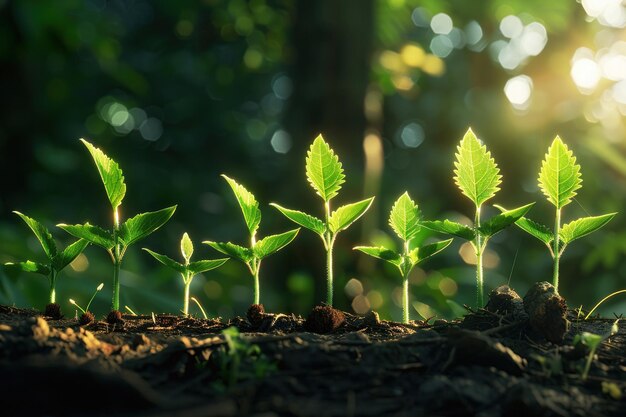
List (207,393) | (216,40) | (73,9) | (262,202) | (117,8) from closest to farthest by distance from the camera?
1. (207,393)
2. (73,9)
3. (262,202)
4. (216,40)
5. (117,8)

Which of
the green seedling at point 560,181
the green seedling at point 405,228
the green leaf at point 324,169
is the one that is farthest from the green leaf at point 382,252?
the green seedling at point 560,181

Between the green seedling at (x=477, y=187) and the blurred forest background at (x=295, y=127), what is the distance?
10 centimetres

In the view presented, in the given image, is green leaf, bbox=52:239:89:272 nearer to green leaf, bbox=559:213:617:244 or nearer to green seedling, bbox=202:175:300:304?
green seedling, bbox=202:175:300:304

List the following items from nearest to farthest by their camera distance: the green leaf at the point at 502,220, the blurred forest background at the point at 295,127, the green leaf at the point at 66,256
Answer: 1. the green leaf at the point at 502,220
2. the green leaf at the point at 66,256
3. the blurred forest background at the point at 295,127

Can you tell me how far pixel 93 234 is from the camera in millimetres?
1190

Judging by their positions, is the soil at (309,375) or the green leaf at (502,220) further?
the green leaf at (502,220)

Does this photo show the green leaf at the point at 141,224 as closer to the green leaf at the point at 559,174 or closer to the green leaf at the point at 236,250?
the green leaf at the point at 236,250

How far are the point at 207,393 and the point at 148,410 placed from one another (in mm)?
132

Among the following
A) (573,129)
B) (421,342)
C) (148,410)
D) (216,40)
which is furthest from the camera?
(216,40)

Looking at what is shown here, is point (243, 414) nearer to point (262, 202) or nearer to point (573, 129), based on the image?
point (262, 202)

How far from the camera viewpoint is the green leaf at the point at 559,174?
1.14 m

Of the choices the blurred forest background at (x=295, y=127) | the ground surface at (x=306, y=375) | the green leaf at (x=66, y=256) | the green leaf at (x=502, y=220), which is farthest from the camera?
the blurred forest background at (x=295, y=127)

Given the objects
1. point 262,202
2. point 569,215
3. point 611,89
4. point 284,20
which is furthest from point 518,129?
point 262,202

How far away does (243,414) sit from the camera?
724 millimetres
